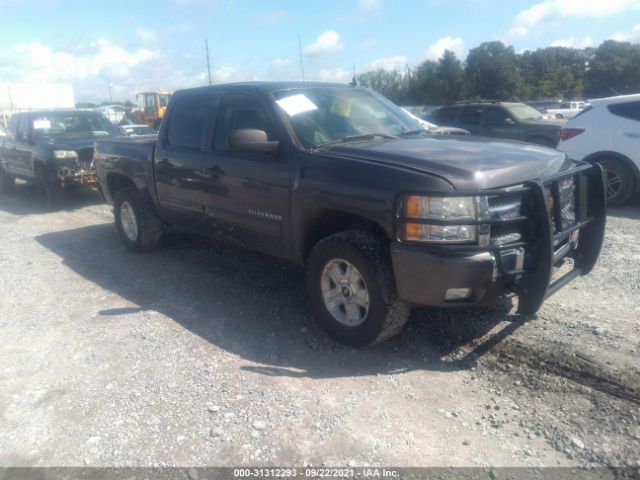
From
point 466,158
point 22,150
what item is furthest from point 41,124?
point 466,158

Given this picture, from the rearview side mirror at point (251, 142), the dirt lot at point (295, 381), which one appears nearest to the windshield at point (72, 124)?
the dirt lot at point (295, 381)

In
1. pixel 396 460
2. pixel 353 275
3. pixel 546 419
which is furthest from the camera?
pixel 353 275

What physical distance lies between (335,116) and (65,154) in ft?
21.5

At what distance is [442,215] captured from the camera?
121 inches

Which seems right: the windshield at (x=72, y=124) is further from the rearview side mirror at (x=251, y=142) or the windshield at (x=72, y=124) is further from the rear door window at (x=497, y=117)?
the rear door window at (x=497, y=117)

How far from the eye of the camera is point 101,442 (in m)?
2.85

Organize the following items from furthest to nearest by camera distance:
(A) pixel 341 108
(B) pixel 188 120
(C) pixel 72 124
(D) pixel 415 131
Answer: (C) pixel 72 124, (B) pixel 188 120, (D) pixel 415 131, (A) pixel 341 108

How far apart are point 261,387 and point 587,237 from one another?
2.66 m

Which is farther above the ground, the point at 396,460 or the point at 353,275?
the point at 353,275

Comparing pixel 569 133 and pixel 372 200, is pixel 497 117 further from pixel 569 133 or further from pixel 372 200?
pixel 372 200

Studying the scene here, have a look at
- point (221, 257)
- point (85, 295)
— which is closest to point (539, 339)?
point (221, 257)

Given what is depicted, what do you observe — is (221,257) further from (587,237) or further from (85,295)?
(587,237)

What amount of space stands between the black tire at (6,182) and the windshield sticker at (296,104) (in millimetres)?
9281

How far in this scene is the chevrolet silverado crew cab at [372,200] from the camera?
3.11 metres
